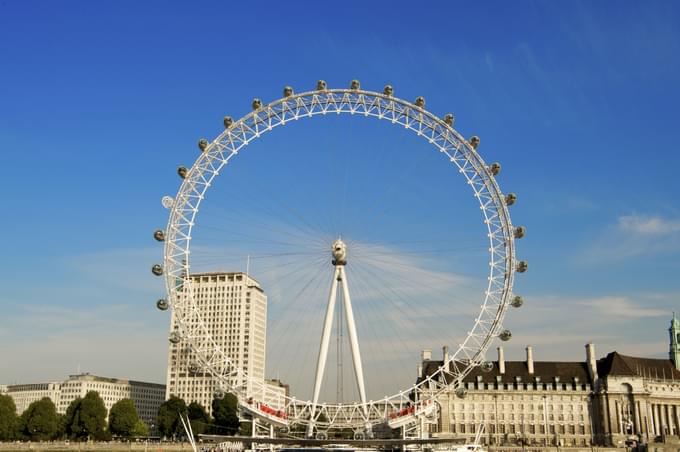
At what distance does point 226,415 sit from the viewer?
5591 inches

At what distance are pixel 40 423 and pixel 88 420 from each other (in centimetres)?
791

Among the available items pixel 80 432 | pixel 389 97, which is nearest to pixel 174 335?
pixel 389 97

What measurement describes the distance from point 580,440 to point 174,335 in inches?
3359

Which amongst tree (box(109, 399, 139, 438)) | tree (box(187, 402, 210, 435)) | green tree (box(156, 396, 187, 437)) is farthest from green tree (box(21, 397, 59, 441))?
tree (box(187, 402, 210, 435))

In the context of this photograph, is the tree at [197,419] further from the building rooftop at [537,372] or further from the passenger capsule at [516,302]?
the passenger capsule at [516,302]

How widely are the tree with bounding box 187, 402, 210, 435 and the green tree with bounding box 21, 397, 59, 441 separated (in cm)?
2371

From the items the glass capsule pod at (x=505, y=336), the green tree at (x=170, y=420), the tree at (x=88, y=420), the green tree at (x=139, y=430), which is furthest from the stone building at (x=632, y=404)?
the tree at (x=88, y=420)

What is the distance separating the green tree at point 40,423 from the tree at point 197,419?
933 inches

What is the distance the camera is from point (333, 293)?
6681 centimetres

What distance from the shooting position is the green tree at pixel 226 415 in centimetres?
14138

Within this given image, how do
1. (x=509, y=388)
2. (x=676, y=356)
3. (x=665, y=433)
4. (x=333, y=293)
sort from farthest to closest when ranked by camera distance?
(x=676, y=356), (x=509, y=388), (x=665, y=433), (x=333, y=293)

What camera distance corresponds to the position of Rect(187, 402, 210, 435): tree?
130875mm

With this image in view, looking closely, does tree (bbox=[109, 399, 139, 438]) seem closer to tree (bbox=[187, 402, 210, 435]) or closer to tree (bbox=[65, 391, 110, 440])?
tree (bbox=[65, 391, 110, 440])

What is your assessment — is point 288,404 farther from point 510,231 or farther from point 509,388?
point 509,388
